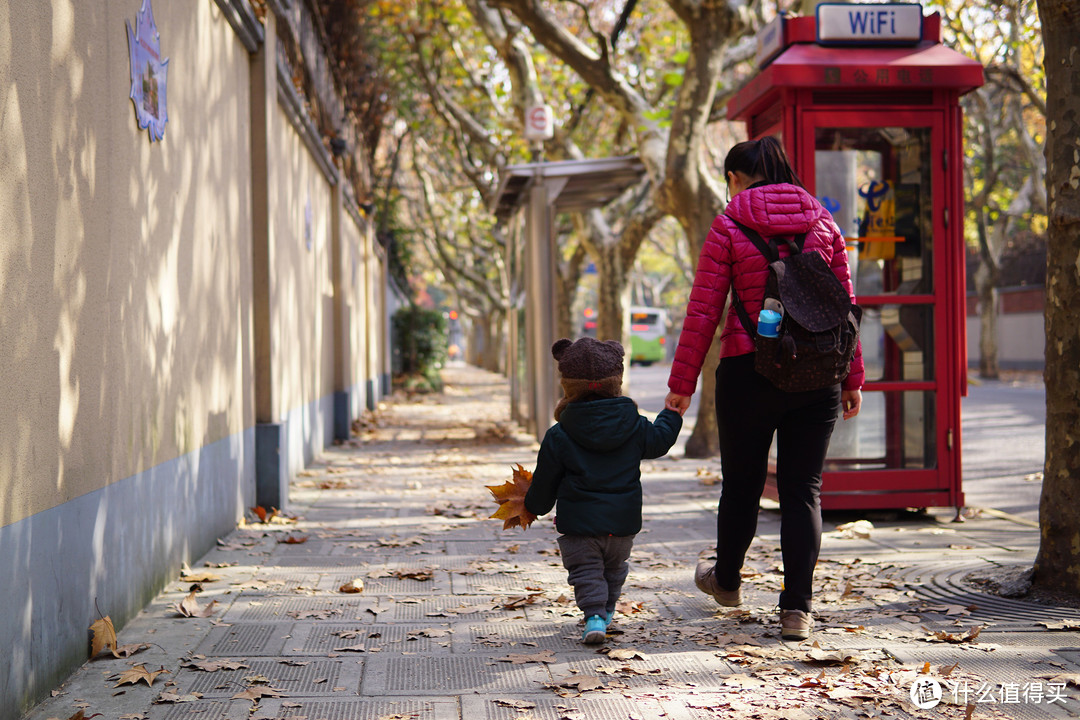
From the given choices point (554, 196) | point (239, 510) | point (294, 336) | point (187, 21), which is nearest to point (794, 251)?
point (187, 21)

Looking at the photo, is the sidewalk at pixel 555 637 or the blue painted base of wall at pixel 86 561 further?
the sidewalk at pixel 555 637

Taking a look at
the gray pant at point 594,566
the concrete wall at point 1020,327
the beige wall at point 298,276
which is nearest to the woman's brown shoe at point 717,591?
the gray pant at point 594,566

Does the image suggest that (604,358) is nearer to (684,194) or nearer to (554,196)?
(684,194)

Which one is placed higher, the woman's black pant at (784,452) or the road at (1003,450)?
the woman's black pant at (784,452)

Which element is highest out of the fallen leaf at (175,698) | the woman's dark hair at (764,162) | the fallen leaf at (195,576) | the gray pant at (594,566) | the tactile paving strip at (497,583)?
the woman's dark hair at (764,162)

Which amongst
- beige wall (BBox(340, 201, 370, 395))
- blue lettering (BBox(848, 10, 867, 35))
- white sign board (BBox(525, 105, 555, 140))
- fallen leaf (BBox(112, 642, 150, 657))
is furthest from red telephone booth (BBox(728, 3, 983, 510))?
beige wall (BBox(340, 201, 370, 395))

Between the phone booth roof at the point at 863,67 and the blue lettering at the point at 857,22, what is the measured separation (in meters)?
0.08

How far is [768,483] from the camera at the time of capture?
7.42m

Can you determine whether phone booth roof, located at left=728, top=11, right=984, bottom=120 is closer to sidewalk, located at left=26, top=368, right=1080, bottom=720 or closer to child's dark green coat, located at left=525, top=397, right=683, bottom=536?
sidewalk, located at left=26, top=368, right=1080, bottom=720

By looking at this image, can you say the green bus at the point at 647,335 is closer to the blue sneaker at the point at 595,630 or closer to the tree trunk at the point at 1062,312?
the tree trunk at the point at 1062,312

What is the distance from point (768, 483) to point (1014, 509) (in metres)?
1.85

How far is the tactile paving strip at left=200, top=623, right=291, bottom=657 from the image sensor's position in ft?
13.3

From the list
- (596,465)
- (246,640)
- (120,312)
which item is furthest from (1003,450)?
(120,312)

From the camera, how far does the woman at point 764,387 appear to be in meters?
4.21
